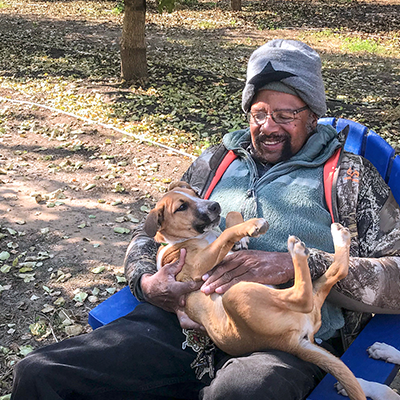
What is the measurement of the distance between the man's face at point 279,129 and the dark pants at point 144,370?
1195 millimetres

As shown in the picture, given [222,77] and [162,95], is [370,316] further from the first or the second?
[222,77]

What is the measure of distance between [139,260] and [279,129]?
1.19 metres

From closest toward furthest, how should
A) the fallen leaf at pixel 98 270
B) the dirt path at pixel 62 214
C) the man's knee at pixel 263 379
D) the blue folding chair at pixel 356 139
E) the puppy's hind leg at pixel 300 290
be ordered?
the man's knee at pixel 263 379, the puppy's hind leg at pixel 300 290, the blue folding chair at pixel 356 139, the dirt path at pixel 62 214, the fallen leaf at pixel 98 270

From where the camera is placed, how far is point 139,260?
3.04 meters

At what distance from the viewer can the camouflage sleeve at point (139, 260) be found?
114 inches

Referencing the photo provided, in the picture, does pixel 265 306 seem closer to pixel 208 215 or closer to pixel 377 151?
pixel 208 215

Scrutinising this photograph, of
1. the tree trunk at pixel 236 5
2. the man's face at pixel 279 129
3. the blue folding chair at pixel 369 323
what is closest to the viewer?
the blue folding chair at pixel 369 323

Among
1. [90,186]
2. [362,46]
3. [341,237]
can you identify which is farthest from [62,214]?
[362,46]

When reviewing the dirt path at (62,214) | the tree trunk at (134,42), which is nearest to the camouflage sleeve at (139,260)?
the dirt path at (62,214)

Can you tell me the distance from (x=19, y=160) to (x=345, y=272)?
5.53 metres

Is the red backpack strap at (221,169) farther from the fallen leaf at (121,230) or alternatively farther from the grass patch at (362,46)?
the grass patch at (362,46)

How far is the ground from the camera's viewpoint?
4.33m

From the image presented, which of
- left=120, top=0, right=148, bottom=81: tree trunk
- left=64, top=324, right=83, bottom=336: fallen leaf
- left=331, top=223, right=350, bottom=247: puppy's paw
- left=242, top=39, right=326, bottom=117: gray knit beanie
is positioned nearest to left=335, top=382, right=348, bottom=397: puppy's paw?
left=331, top=223, right=350, bottom=247: puppy's paw

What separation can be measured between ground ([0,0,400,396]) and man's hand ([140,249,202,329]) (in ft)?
4.32
